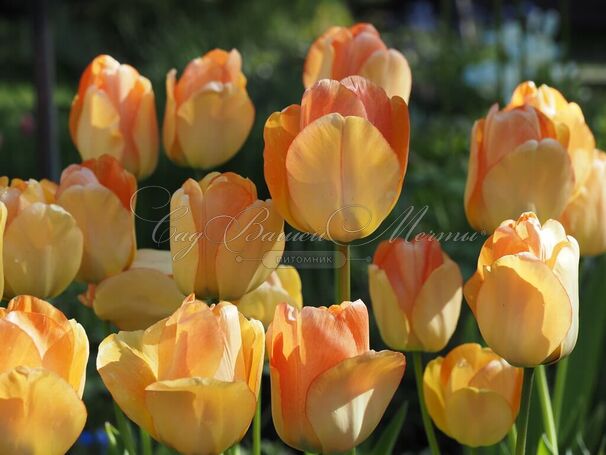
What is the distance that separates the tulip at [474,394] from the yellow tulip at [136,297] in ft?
0.82

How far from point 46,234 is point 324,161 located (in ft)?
0.80

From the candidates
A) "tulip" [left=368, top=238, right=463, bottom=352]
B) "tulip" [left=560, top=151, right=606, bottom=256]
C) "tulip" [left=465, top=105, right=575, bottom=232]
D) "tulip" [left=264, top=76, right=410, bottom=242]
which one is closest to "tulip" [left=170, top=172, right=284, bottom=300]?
"tulip" [left=264, top=76, right=410, bottom=242]

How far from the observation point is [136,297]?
3.19ft

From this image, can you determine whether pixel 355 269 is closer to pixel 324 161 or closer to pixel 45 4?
pixel 45 4

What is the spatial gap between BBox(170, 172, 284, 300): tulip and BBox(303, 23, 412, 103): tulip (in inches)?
10.0

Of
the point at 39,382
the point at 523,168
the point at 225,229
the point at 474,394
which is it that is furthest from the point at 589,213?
the point at 39,382

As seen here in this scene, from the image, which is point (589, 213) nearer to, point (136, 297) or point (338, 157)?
point (338, 157)

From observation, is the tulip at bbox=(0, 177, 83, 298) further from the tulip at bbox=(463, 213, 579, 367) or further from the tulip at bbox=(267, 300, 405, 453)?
the tulip at bbox=(463, 213, 579, 367)

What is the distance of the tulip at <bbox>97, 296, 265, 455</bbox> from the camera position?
695 mm

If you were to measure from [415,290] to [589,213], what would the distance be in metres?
0.21

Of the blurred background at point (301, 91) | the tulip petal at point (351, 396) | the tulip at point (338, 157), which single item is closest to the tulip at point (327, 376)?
the tulip petal at point (351, 396)

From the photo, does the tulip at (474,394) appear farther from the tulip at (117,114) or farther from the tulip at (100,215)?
the tulip at (117,114)

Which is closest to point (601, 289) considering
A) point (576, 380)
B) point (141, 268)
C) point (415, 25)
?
point (576, 380)

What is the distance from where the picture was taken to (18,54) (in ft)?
28.9
